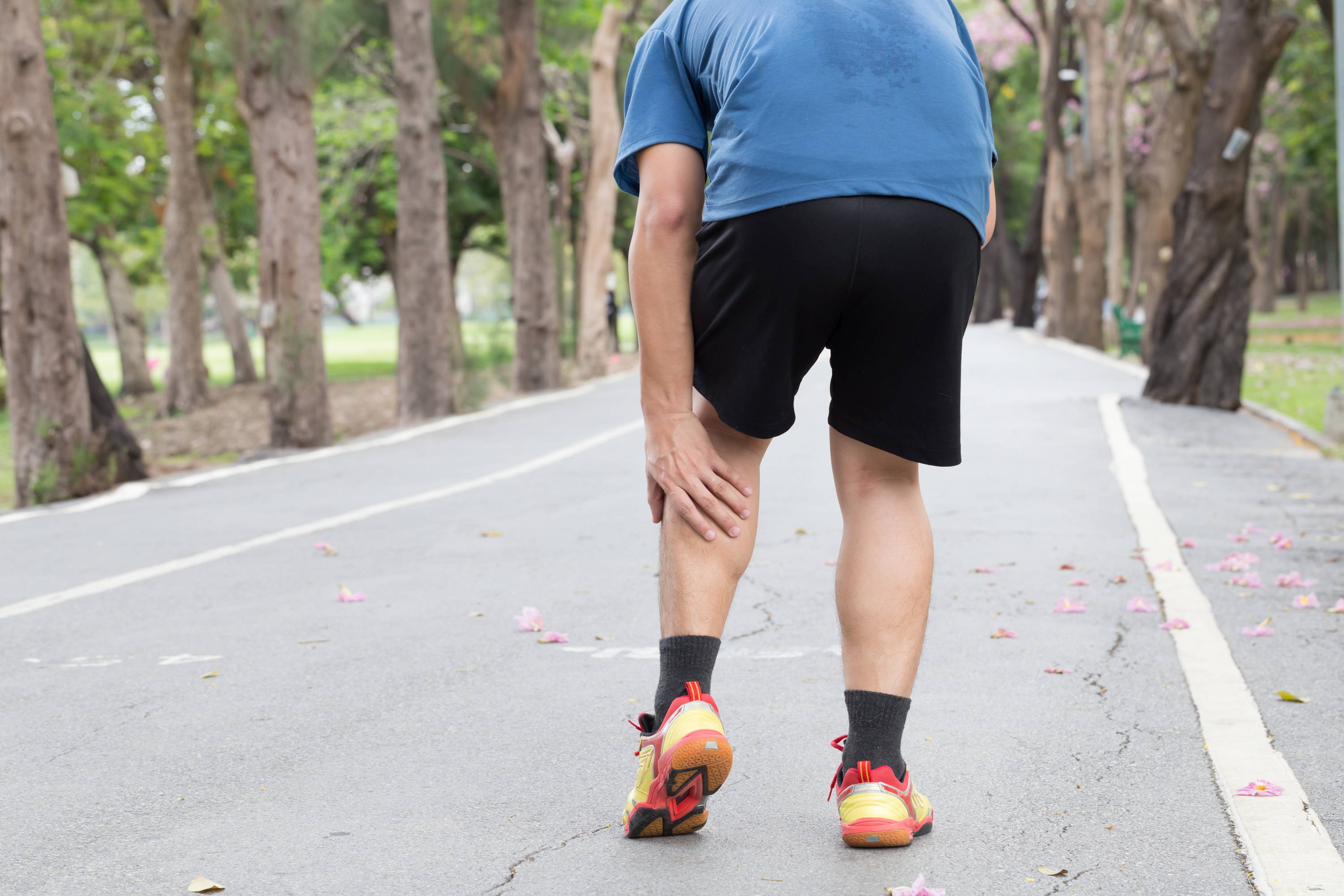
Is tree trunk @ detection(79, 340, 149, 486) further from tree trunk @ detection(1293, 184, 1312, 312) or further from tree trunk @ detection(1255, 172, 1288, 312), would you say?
tree trunk @ detection(1293, 184, 1312, 312)

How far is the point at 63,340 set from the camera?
424 inches

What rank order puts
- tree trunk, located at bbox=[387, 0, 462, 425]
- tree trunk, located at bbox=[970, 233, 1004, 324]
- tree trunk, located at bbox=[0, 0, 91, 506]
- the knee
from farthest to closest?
tree trunk, located at bbox=[970, 233, 1004, 324] → tree trunk, located at bbox=[387, 0, 462, 425] → tree trunk, located at bbox=[0, 0, 91, 506] → the knee

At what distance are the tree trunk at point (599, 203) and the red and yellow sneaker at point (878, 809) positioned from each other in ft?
67.8

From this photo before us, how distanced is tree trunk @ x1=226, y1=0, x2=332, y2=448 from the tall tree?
6002mm

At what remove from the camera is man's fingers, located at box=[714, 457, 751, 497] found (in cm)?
289

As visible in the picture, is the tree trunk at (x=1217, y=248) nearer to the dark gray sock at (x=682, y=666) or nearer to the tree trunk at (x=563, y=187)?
the tree trunk at (x=563, y=187)

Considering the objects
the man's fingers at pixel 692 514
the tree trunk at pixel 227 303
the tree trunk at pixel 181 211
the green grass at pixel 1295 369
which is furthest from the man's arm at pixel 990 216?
the tree trunk at pixel 227 303

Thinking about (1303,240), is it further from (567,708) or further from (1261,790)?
(1261,790)

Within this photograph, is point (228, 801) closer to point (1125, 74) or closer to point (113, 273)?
point (1125, 74)

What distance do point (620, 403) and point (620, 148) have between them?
1374 centimetres

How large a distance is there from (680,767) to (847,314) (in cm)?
91

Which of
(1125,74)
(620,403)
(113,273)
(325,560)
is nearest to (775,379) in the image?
(325,560)

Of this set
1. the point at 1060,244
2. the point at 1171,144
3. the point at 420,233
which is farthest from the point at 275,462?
the point at 1060,244

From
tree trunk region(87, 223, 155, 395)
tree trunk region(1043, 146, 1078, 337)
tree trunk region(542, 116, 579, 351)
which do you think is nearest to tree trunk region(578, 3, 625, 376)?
tree trunk region(542, 116, 579, 351)
